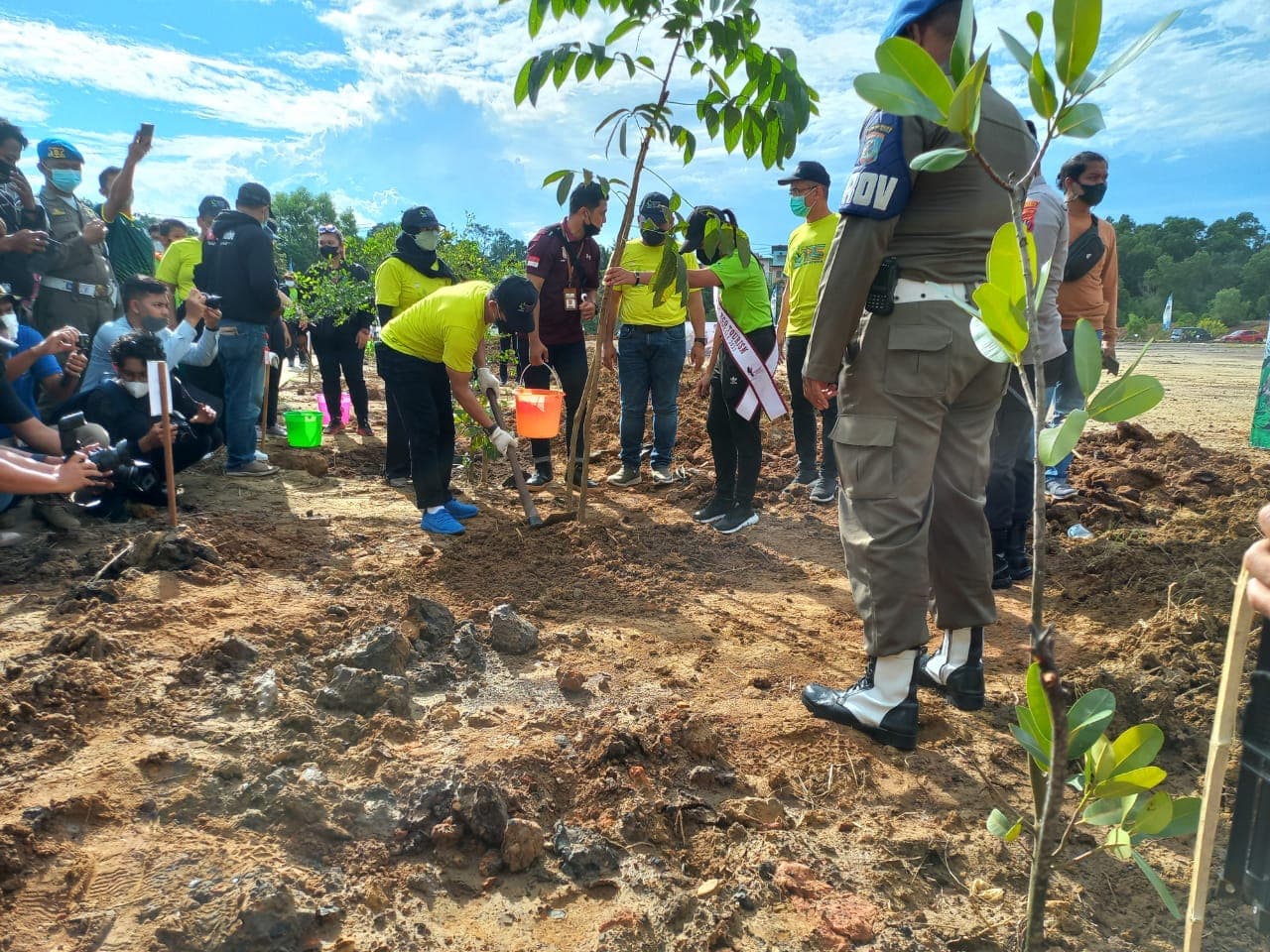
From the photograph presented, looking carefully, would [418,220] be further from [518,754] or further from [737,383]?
[518,754]

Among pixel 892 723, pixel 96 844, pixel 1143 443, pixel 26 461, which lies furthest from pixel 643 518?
pixel 1143 443

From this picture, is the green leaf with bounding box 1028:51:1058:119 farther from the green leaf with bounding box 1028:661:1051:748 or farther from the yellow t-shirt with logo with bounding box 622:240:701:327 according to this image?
the yellow t-shirt with logo with bounding box 622:240:701:327

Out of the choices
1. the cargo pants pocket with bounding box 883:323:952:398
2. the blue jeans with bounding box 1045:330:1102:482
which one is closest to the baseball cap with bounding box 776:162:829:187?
the blue jeans with bounding box 1045:330:1102:482

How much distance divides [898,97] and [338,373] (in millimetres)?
6441

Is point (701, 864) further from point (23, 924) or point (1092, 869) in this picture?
point (23, 924)

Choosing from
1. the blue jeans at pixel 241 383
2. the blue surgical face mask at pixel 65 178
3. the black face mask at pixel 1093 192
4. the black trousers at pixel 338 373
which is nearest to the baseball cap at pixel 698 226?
the black face mask at pixel 1093 192

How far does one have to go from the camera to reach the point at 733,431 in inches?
176

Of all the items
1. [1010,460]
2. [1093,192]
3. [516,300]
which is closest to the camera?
[1010,460]

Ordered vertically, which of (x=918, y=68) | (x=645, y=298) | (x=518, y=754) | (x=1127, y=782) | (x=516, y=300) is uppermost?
(x=918, y=68)

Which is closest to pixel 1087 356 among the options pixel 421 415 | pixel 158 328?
pixel 421 415

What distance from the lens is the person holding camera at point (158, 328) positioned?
467cm

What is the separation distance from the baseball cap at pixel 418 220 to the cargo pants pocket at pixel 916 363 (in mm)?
3583

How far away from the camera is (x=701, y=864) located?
5.87 feet

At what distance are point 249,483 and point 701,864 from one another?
432 cm
